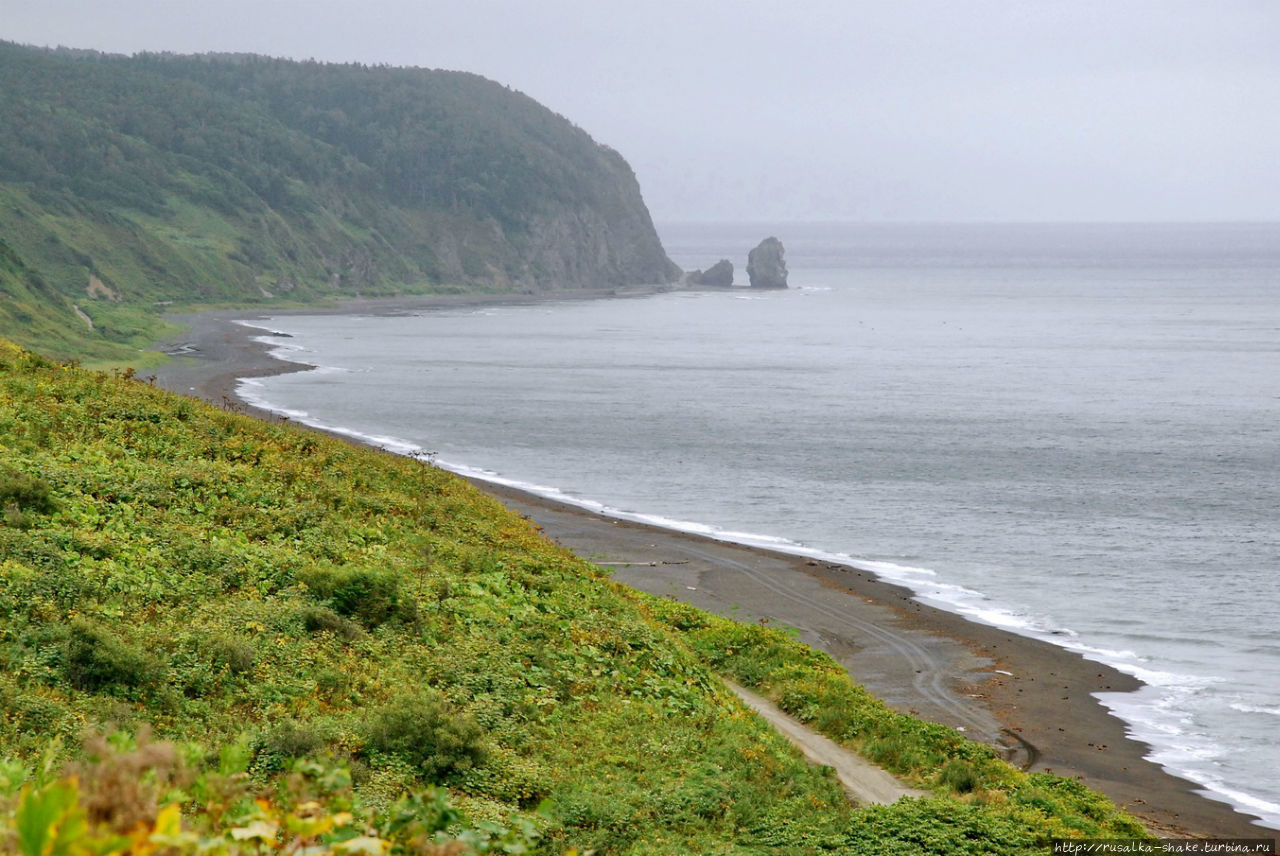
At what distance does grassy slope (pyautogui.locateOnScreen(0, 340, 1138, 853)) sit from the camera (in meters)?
16.1

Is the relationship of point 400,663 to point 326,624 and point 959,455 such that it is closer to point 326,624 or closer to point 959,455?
point 326,624

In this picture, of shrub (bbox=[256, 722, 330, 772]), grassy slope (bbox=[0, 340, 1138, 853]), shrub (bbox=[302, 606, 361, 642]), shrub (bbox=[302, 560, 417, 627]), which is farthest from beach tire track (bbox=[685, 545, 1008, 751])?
shrub (bbox=[256, 722, 330, 772])

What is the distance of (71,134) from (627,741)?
188 m

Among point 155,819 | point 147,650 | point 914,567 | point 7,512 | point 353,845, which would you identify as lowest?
point 914,567

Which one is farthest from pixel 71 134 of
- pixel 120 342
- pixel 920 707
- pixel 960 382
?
pixel 920 707

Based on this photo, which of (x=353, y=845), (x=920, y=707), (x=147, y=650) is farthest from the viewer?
(x=920, y=707)

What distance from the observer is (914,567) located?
144 ft

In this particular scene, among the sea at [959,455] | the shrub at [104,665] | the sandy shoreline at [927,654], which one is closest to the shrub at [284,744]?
the shrub at [104,665]

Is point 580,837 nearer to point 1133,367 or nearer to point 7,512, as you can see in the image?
point 7,512

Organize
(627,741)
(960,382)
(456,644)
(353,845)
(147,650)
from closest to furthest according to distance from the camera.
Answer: (353,845) < (147,650) < (627,741) < (456,644) < (960,382)

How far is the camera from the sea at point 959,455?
117 ft

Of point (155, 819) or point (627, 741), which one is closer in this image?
point (155, 819)

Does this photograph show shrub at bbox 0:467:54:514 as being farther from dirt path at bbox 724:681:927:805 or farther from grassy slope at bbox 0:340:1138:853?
dirt path at bbox 724:681:927:805

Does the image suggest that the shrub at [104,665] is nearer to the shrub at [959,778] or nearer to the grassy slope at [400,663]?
the grassy slope at [400,663]
